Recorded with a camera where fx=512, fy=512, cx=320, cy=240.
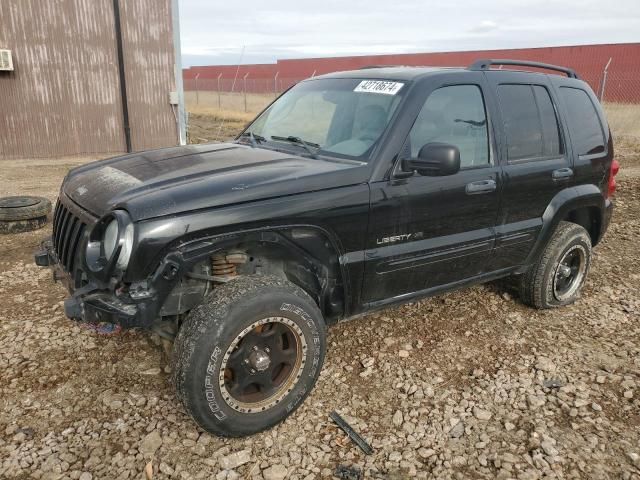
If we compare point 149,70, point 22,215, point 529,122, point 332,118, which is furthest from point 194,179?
point 149,70

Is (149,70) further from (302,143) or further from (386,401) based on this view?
(386,401)

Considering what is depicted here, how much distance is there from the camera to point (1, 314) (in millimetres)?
4000

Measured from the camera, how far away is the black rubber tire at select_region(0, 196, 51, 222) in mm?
5781

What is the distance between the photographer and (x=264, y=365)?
109 inches

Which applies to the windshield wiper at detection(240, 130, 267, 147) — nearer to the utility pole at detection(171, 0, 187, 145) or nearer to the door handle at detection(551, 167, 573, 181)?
the door handle at detection(551, 167, 573, 181)

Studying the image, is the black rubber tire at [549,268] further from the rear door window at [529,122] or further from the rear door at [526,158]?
the rear door window at [529,122]

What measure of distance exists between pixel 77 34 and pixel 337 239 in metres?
10.7

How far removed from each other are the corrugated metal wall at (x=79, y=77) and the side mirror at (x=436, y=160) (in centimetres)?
1055

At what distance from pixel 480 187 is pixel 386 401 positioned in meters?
1.52

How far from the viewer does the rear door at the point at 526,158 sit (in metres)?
3.64

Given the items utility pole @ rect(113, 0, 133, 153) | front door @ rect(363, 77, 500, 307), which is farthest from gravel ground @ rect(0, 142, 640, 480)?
utility pole @ rect(113, 0, 133, 153)

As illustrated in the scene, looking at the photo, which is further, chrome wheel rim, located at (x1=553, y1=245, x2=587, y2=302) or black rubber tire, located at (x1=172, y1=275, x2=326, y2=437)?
chrome wheel rim, located at (x1=553, y1=245, x2=587, y2=302)

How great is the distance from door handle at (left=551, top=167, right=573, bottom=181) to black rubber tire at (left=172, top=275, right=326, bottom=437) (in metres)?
2.26

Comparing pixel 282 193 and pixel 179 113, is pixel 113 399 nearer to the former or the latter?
pixel 282 193
